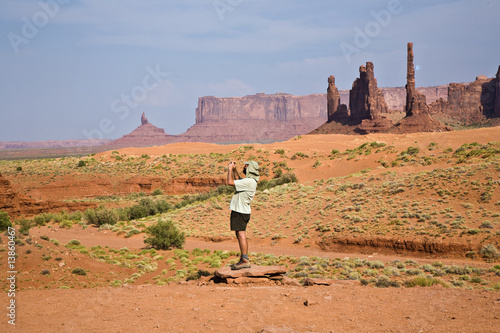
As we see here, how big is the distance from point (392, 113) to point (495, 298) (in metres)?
132

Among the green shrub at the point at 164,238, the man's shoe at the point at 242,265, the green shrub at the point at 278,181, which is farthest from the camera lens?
the green shrub at the point at 278,181

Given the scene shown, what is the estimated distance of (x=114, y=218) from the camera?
29.2 meters

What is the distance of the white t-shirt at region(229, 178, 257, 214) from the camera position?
10.6m

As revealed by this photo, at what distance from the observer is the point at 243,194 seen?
10.8m

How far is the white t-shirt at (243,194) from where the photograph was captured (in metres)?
10.6

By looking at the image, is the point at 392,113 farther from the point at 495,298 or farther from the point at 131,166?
the point at 495,298

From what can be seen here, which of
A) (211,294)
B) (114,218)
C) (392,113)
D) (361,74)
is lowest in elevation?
(114,218)

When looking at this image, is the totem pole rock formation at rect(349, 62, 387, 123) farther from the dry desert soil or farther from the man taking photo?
the man taking photo

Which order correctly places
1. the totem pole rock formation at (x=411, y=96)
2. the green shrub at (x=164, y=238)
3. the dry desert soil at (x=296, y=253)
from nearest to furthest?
1. the dry desert soil at (x=296, y=253)
2. the green shrub at (x=164, y=238)
3. the totem pole rock formation at (x=411, y=96)

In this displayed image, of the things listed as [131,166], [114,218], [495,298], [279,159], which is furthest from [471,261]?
[131,166]

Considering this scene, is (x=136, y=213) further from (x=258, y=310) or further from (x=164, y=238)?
(x=258, y=310)

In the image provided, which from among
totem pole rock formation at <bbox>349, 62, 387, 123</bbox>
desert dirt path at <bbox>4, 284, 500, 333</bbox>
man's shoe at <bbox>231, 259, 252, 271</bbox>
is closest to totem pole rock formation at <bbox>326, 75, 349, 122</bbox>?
totem pole rock formation at <bbox>349, 62, 387, 123</bbox>

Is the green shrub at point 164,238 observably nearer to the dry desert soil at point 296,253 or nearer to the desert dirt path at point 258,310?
the dry desert soil at point 296,253

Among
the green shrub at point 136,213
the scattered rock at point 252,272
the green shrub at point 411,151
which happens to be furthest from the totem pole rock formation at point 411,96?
the scattered rock at point 252,272
